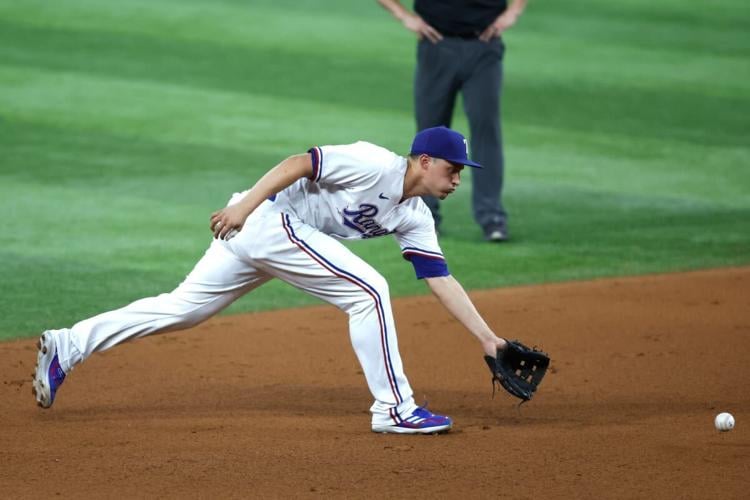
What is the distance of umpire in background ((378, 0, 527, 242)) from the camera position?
10016 mm

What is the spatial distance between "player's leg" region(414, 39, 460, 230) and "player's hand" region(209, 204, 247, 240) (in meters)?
4.54

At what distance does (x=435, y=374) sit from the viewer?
7141 mm

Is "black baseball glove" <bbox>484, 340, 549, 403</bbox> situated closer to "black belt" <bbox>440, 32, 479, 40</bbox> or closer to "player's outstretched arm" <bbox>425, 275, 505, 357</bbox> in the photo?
"player's outstretched arm" <bbox>425, 275, 505, 357</bbox>

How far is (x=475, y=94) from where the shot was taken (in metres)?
10.0

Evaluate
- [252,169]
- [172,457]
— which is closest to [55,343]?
[172,457]

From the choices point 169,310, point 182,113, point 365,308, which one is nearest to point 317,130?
point 182,113

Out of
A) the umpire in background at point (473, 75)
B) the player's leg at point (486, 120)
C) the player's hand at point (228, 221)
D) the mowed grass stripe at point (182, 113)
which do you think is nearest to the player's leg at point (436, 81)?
the umpire in background at point (473, 75)

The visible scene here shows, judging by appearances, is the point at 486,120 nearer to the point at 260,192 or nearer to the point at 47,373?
the point at 260,192

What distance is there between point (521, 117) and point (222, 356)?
24.6 ft

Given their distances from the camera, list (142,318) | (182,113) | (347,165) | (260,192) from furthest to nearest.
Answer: (182,113) → (142,318) → (347,165) → (260,192)

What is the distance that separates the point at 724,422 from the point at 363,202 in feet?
5.90

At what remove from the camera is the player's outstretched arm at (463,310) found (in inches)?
240

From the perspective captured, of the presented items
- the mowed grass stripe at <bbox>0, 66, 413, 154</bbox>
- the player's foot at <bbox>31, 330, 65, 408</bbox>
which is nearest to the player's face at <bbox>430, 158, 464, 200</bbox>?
the player's foot at <bbox>31, 330, 65, 408</bbox>

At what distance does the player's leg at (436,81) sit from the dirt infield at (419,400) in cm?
181
